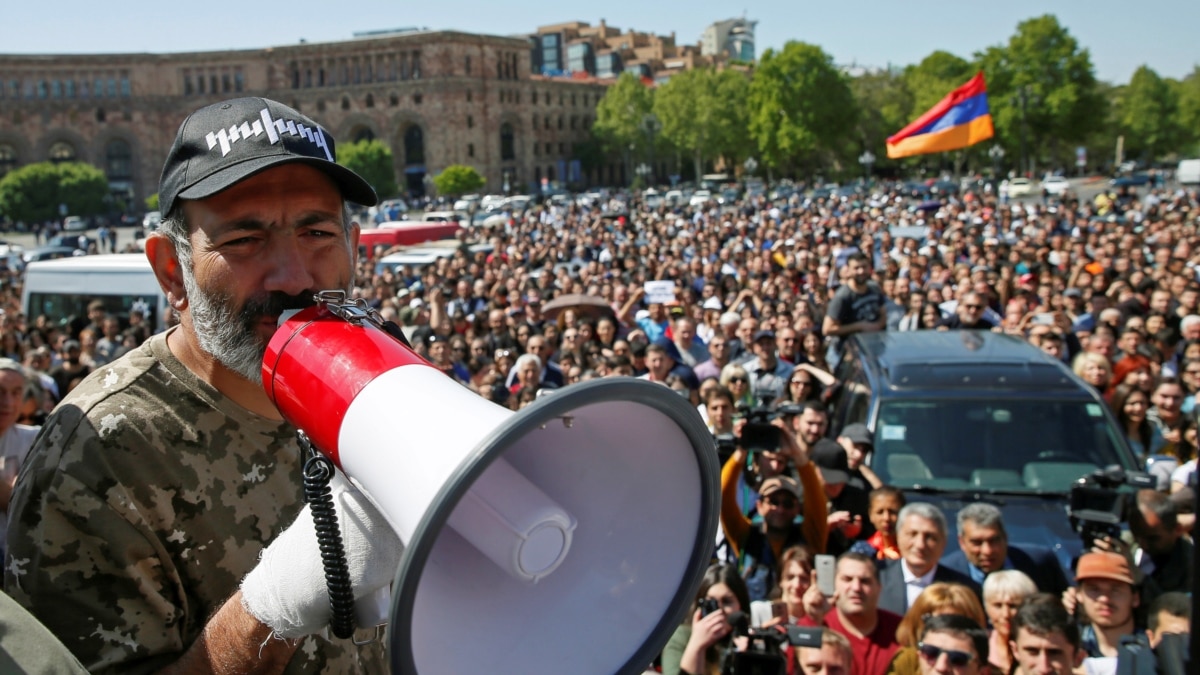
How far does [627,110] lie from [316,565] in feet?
279

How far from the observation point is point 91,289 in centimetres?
1364

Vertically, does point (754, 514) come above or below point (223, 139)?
below

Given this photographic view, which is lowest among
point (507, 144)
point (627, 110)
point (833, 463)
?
point (833, 463)

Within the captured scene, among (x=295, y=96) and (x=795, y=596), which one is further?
(x=295, y=96)

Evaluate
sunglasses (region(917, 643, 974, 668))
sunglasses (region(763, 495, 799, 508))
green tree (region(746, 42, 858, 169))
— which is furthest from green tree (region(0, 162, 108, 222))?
sunglasses (region(917, 643, 974, 668))

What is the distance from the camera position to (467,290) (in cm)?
1400

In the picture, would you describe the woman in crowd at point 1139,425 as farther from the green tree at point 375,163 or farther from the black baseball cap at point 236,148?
the green tree at point 375,163

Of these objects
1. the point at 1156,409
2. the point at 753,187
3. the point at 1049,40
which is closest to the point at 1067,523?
the point at 1156,409

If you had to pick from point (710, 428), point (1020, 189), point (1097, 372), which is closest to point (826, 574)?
point (710, 428)

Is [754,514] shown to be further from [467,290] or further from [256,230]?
[467,290]

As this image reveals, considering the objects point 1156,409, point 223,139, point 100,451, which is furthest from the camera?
point 1156,409

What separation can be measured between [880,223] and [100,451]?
26.6 m

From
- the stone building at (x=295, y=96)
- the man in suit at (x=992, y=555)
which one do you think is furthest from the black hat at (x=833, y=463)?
the stone building at (x=295, y=96)

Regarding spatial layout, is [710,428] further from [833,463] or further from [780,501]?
[833,463]
